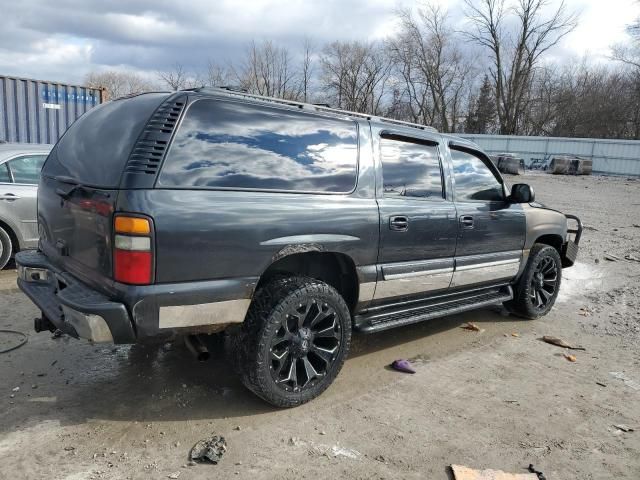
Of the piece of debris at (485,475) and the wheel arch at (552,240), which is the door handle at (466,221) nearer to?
the wheel arch at (552,240)

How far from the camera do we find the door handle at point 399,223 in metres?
3.67

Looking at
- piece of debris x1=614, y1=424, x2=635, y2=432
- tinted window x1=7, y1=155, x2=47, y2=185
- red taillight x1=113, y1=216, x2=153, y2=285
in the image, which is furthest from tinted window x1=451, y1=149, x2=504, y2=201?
tinted window x1=7, y1=155, x2=47, y2=185

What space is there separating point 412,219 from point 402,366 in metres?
1.19

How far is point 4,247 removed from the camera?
6117 mm

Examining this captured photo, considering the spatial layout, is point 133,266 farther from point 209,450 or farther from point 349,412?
point 349,412

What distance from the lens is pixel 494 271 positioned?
4.72m

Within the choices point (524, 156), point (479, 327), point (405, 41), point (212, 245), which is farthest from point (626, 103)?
point (212, 245)

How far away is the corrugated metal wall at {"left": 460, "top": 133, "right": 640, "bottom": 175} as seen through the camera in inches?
1259

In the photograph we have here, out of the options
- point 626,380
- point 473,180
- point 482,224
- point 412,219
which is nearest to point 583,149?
point 473,180

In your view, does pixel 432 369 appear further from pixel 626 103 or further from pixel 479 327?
pixel 626 103

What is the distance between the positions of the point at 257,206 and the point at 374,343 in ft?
7.09

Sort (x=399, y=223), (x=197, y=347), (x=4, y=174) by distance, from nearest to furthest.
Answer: (x=197, y=347) → (x=399, y=223) → (x=4, y=174)

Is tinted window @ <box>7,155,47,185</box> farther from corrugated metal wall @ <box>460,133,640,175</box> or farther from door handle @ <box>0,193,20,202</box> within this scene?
corrugated metal wall @ <box>460,133,640,175</box>

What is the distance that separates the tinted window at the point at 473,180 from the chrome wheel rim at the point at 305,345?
1.75 m
